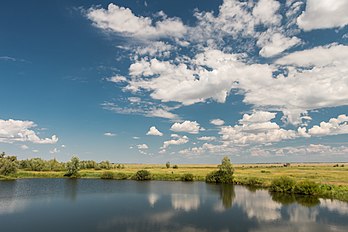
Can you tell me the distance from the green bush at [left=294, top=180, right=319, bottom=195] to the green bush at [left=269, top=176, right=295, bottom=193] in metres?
1.76

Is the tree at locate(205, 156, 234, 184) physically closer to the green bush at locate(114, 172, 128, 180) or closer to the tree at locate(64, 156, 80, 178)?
the green bush at locate(114, 172, 128, 180)

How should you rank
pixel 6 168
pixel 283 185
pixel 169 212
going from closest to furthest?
1. pixel 169 212
2. pixel 283 185
3. pixel 6 168

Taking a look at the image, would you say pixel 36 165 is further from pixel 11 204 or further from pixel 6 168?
pixel 11 204

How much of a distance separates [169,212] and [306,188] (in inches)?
1620

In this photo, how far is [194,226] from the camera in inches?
1629

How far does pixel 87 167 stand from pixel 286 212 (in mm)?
151234

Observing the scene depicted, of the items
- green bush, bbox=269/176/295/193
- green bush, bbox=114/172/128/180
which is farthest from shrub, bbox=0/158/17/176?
green bush, bbox=269/176/295/193

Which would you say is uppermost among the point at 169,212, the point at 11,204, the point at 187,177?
the point at 187,177

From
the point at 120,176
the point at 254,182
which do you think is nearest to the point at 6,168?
the point at 120,176

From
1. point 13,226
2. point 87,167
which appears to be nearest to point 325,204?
point 13,226

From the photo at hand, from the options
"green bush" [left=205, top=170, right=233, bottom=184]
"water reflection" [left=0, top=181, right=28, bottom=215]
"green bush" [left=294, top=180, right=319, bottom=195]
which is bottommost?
"water reflection" [left=0, top=181, right=28, bottom=215]

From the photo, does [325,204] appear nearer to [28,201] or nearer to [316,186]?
[316,186]

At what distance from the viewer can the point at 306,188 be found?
72625 mm

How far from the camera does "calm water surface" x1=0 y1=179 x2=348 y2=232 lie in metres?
41.2
